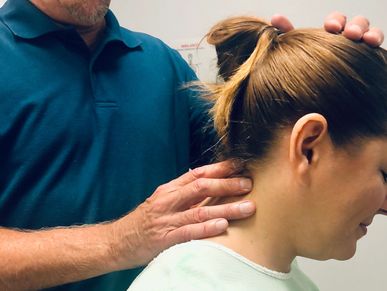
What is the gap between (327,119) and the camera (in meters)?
0.75

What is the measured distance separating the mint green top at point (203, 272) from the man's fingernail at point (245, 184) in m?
0.11

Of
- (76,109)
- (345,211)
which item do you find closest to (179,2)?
(76,109)

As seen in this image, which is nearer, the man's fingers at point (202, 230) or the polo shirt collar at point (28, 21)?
the man's fingers at point (202, 230)

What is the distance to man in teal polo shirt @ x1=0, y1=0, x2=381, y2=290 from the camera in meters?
0.90

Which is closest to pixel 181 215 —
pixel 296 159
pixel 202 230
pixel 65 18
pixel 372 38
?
pixel 202 230

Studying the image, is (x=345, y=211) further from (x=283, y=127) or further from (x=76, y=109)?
(x=76, y=109)

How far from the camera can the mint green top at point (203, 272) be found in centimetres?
74

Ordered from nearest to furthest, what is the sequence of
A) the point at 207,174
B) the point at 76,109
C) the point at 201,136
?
the point at 207,174
the point at 76,109
the point at 201,136

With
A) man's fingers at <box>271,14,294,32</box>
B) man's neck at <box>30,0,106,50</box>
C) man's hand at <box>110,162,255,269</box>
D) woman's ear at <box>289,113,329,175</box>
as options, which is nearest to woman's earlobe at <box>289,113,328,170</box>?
woman's ear at <box>289,113,329,175</box>

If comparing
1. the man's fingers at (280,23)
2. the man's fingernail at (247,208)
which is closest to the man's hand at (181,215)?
the man's fingernail at (247,208)

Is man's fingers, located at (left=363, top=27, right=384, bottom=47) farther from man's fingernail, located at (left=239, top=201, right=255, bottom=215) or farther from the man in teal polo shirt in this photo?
man's fingernail, located at (left=239, top=201, right=255, bottom=215)

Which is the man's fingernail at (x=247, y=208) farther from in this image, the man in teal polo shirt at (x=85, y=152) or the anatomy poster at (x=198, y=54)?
the anatomy poster at (x=198, y=54)

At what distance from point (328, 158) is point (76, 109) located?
559 millimetres

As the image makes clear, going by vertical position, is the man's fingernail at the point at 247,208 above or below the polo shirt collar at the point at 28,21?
below
